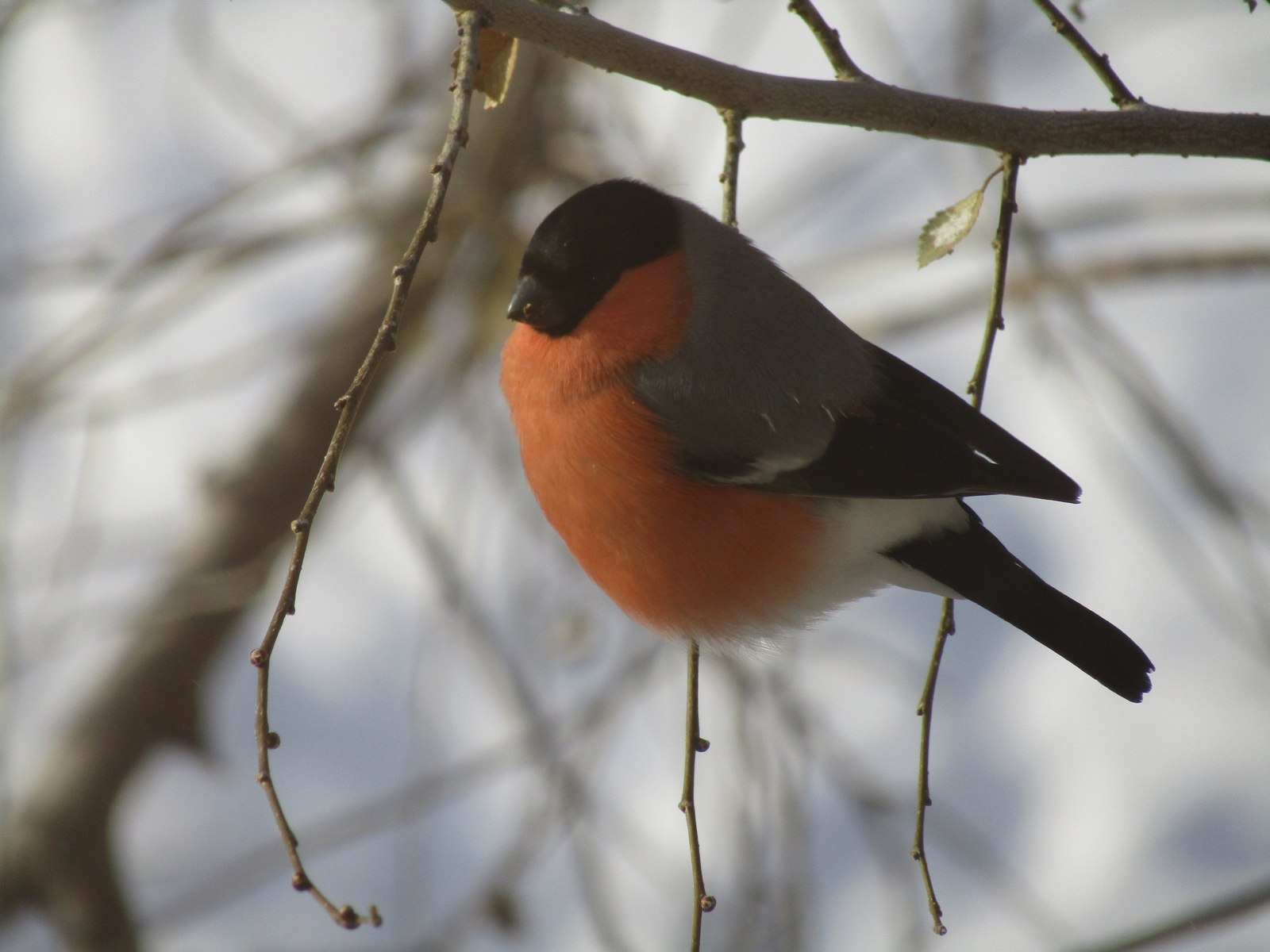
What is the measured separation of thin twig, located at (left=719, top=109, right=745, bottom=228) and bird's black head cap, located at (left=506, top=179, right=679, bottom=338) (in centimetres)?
11

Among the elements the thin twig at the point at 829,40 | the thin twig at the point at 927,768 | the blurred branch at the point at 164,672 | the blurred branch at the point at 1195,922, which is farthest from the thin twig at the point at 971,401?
the blurred branch at the point at 164,672

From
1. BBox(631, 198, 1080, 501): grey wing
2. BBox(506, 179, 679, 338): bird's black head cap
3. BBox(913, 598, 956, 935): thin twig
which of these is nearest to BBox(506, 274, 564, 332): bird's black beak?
BBox(506, 179, 679, 338): bird's black head cap

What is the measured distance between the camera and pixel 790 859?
1.69m

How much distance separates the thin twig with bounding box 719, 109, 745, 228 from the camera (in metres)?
1.04

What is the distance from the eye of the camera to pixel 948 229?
1062 mm

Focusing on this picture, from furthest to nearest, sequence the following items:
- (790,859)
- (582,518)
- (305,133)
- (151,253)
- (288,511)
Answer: (288,511), (305,133), (151,253), (790,859), (582,518)

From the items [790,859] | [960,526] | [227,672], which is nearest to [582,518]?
[960,526]

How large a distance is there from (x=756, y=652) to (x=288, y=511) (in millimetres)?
1296

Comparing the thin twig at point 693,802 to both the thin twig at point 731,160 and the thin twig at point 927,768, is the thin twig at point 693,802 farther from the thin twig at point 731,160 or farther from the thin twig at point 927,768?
the thin twig at point 731,160

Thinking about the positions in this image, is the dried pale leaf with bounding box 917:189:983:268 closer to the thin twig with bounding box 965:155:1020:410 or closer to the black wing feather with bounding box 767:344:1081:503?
the thin twig with bounding box 965:155:1020:410

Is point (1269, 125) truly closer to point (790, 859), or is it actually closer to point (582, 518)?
point (582, 518)

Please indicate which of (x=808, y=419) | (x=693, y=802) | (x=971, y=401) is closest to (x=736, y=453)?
(x=808, y=419)

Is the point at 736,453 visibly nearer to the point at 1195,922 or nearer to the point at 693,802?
the point at 693,802

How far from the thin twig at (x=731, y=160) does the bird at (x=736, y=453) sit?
0.29 ft
